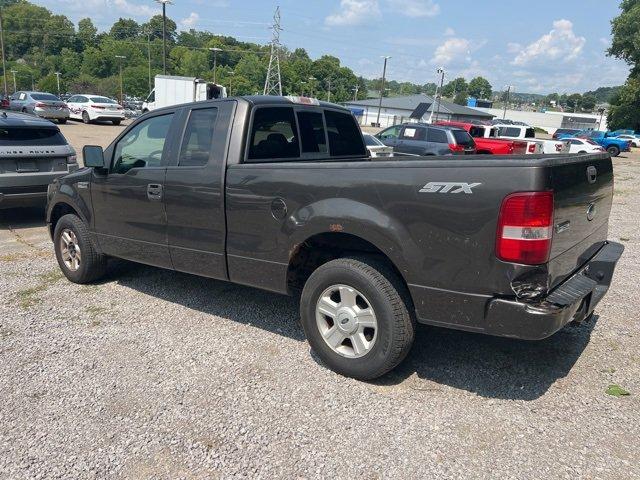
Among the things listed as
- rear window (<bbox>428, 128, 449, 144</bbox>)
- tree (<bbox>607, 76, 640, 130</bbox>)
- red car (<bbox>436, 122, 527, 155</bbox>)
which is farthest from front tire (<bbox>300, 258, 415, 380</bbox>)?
tree (<bbox>607, 76, 640, 130</bbox>)

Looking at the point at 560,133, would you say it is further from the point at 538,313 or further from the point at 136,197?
the point at 538,313

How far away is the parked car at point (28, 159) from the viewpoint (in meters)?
7.26

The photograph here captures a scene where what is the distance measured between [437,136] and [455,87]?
179 m

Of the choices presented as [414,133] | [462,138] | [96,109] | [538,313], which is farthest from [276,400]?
[96,109]

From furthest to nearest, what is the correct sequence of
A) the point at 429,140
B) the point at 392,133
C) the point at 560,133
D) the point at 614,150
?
the point at 560,133 < the point at 614,150 < the point at 392,133 < the point at 429,140

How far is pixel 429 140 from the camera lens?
1753cm

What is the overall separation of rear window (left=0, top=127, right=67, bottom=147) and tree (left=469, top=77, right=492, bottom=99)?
633 ft

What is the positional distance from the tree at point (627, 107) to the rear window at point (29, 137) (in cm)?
5580

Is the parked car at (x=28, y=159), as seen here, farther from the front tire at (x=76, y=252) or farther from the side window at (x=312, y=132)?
the side window at (x=312, y=132)

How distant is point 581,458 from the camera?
2766mm

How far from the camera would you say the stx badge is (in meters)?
2.89

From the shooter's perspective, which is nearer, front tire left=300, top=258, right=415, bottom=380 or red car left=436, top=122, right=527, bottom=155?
front tire left=300, top=258, right=415, bottom=380

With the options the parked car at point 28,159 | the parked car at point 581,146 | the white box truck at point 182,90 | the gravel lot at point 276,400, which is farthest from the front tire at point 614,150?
the parked car at point 28,159

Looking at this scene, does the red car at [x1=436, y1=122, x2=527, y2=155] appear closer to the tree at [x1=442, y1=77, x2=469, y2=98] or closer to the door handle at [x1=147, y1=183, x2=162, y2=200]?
the door handle at [x1=147, y1=183, x2=162, y2=200]
